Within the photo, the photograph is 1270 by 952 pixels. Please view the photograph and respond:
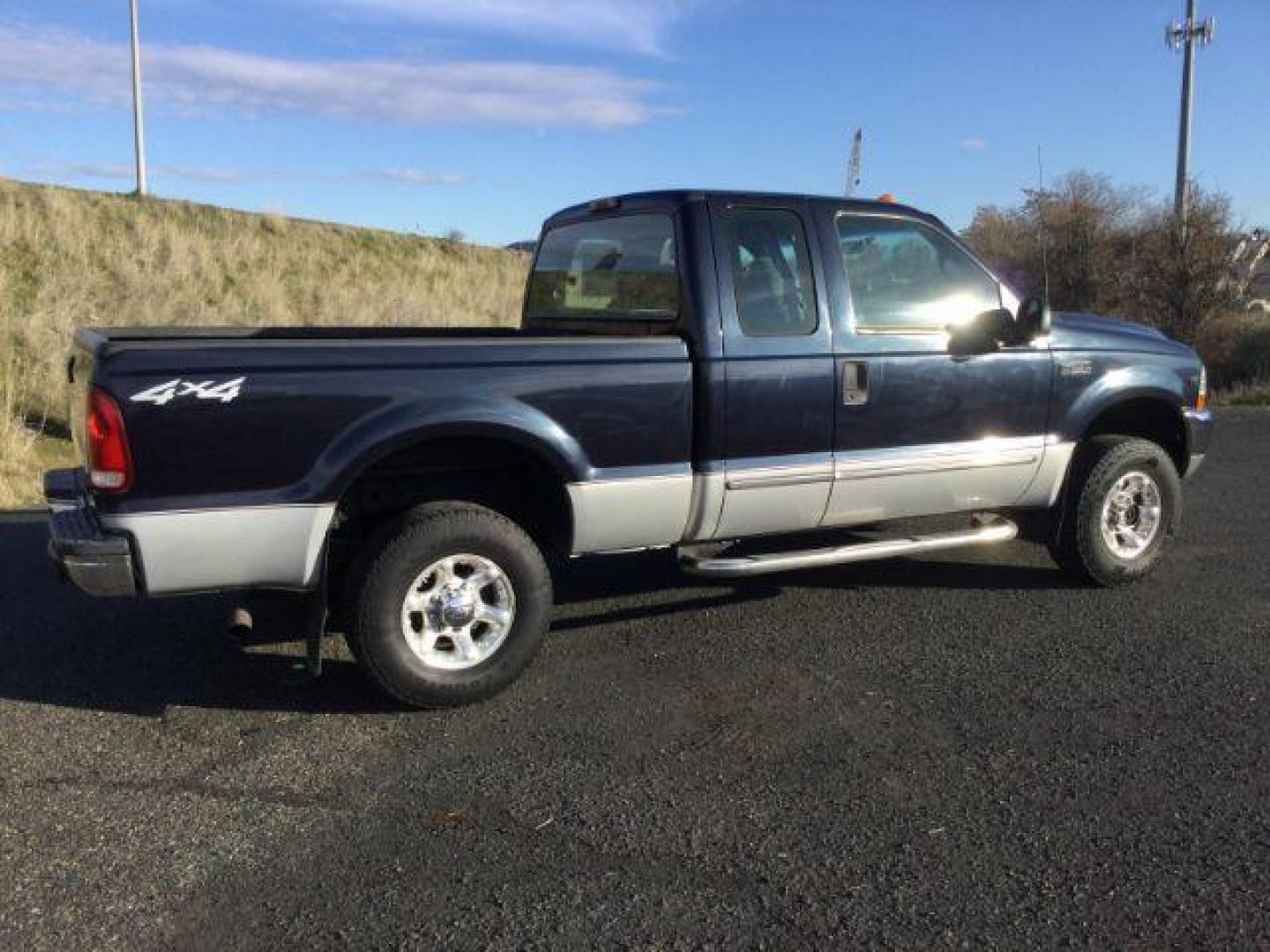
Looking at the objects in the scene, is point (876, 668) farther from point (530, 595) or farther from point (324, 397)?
point (324, 397)

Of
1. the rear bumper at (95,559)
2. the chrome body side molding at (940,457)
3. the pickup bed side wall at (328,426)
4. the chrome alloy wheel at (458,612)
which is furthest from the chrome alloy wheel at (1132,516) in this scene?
the rear bumper at (95,559)

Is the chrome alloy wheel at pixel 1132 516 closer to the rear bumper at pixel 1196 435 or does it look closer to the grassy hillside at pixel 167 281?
the rear bumper at pixel 1196 435

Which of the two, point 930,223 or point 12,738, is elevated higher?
point 930,223

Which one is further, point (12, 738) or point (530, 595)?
point (530, 595)

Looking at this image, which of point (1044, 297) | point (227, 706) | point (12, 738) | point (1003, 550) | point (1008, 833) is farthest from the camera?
point (1003, 550)

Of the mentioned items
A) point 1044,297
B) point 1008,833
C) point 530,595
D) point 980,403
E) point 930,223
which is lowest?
point 1008,833

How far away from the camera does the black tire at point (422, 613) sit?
164 inches

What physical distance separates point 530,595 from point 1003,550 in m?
3.62

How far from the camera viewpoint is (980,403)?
538 cm

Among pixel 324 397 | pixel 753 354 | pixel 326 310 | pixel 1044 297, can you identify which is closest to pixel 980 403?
pixel 1044 297

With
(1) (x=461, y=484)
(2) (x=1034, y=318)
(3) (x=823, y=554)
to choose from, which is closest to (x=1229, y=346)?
(2) (x=1034, y=318)

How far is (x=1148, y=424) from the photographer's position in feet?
20.5

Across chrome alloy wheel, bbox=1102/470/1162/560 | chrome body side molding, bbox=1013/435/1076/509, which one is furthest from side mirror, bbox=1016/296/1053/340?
chrome alloy wheel, bbox=1102/470/1162/560

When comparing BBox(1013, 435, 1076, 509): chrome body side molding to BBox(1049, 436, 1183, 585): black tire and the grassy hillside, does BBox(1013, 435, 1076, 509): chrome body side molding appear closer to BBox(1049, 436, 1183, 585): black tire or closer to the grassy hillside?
BBox(1049, 436, 1183, 585): black tire
